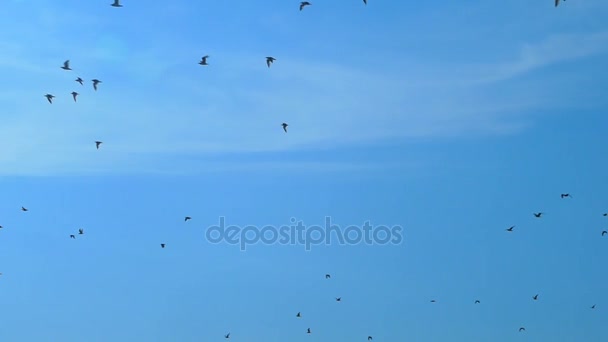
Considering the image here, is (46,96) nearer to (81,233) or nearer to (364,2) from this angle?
(81,233)

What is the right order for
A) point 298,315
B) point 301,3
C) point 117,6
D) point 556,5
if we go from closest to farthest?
point 556,5 → point 117,6 → point 301,3 → point 298,315

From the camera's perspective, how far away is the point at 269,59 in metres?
91.1

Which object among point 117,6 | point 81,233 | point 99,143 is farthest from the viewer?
point 81,233

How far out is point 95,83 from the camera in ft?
306

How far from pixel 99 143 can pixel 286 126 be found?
21998 millimetres

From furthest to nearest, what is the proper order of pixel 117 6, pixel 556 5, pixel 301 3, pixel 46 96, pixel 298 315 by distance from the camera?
1. pixel 298 315
2. pixel 46 96
3. pixel 301 3
4. pixel 117 6
5. pixel 556 5

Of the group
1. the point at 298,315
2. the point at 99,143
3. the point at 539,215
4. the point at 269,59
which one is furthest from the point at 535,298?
the point at 99,143

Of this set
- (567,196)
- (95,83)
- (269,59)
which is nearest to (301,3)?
(269,59)

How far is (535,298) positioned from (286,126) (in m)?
45.4

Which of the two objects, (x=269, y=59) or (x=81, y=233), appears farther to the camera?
(x=81, y=233)

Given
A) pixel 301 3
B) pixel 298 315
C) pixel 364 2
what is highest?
pixel 301 3

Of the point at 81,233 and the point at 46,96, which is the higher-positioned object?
the point at 46,96

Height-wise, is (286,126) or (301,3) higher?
(301,3)

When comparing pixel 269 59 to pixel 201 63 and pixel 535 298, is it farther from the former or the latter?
pixel 535 298
